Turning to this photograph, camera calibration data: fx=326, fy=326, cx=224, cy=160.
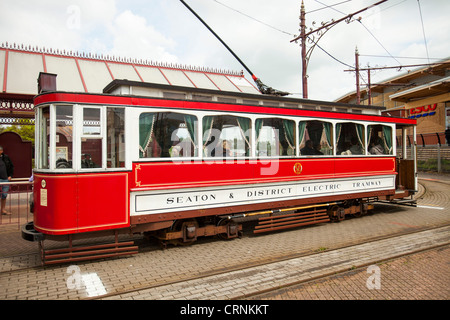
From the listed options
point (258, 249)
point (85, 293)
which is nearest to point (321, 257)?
point (258, 249)

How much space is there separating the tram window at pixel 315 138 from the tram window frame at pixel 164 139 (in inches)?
114

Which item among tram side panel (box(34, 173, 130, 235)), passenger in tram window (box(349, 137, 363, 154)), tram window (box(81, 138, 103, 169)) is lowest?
tram side panel (box(34, 173, 130, 235))

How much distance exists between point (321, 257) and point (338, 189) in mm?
3140

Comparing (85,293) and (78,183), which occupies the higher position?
(78,183)

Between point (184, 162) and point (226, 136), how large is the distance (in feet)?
3.89

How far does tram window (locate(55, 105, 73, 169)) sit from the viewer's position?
5.29m

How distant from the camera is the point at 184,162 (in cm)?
620

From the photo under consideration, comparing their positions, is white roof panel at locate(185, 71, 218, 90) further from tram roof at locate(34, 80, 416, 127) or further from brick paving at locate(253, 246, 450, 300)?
brick paving at locate(253, 246, 450, 300)

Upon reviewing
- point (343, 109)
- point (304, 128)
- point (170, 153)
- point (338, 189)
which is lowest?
point (338, 189)

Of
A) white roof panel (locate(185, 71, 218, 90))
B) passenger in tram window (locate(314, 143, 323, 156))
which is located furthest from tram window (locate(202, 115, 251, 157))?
white roof panel (locate(185, 71, 218, 90))

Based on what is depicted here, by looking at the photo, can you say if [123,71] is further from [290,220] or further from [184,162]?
[290,220]

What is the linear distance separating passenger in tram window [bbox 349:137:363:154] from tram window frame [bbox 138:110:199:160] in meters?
4.80
